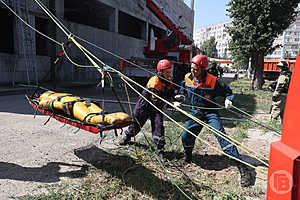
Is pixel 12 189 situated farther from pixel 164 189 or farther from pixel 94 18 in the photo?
pixel 94 18

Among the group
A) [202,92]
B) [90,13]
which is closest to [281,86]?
[202,92]

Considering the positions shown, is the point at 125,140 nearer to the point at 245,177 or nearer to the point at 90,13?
the point at 245,177

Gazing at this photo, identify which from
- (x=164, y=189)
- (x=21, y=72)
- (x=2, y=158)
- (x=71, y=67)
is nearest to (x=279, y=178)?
(x=164, y=189)

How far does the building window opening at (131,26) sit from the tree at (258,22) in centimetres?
1114

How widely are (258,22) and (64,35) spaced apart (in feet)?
40.6

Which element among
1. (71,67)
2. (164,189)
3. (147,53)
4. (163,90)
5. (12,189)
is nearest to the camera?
(12,189)

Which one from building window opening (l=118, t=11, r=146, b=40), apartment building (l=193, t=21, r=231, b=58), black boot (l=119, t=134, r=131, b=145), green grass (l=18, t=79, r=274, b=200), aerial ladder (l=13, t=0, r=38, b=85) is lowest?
green grass (l=18, t=79, r=274, b=200)

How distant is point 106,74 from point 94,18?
20693mm

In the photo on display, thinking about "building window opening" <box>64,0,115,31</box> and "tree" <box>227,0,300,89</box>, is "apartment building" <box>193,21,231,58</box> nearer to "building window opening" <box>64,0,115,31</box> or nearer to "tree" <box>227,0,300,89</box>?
"building window opening" <box>64,0,115,31</box>

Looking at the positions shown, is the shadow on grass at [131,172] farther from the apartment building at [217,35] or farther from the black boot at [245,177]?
the apartment building at [217,35]

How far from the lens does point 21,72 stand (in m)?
12.4

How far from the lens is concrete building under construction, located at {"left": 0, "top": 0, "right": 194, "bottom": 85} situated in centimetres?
1187

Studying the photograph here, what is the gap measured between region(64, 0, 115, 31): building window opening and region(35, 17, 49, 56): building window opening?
14.4ft

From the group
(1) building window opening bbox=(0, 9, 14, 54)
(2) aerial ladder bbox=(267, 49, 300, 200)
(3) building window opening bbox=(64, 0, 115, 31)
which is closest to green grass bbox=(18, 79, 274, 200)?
(2) aerial ladder bbox=(267, 49, 300, 200)
